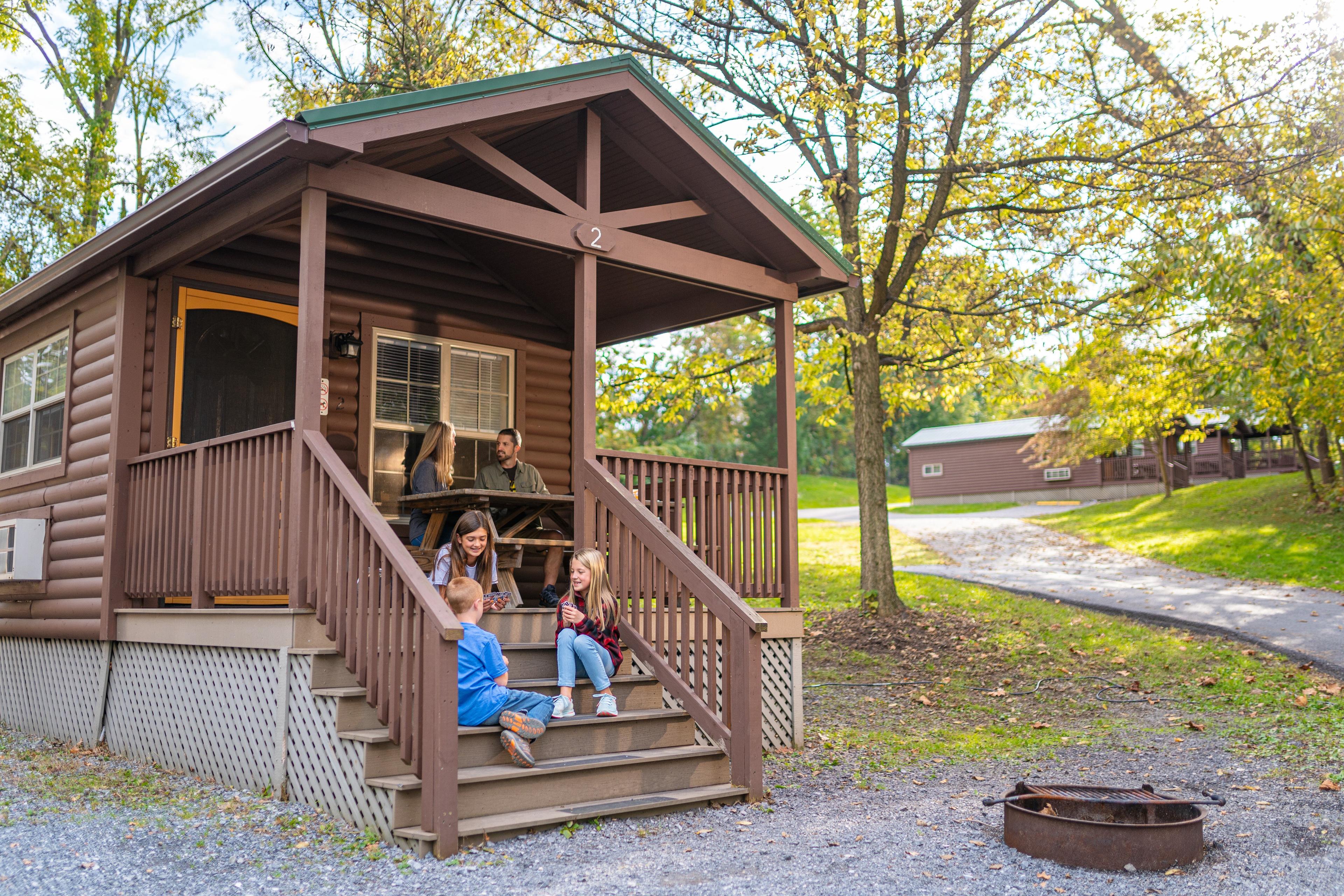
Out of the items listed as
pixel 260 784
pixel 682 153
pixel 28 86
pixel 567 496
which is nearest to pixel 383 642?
pixel 260 784

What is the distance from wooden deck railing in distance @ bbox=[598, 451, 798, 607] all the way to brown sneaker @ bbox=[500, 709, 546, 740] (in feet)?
6.36

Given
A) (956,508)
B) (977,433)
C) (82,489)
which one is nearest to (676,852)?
(82,489)

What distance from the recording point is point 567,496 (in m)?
7.09

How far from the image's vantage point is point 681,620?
6445 millimetres

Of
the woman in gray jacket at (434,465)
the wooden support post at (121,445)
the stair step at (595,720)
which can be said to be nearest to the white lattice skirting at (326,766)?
the stair step at (595,720)

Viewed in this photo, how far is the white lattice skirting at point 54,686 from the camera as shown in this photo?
761cm

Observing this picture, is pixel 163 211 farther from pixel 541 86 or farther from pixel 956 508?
pixel 956 508

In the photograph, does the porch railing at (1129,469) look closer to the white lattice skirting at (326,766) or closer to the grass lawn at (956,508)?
the grass lawn at (956,508)

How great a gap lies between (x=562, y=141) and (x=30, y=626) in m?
5.70

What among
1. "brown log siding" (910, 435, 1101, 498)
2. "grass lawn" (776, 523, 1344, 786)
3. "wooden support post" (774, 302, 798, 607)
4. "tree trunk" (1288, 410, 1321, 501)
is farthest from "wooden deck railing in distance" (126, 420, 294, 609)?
"brown log siding" (910, 435, 1101, 498)

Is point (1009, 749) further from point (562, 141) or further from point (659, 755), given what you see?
point (562, 141)

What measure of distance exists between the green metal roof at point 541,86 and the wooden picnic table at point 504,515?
7.46 ft

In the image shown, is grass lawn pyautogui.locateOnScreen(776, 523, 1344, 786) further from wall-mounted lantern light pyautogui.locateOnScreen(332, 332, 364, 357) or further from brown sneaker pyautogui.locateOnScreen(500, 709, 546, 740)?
wall-mounted lantern light pyautogui.locateOnScreen(332, 332, 364, 357)

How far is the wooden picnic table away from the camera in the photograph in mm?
6727
